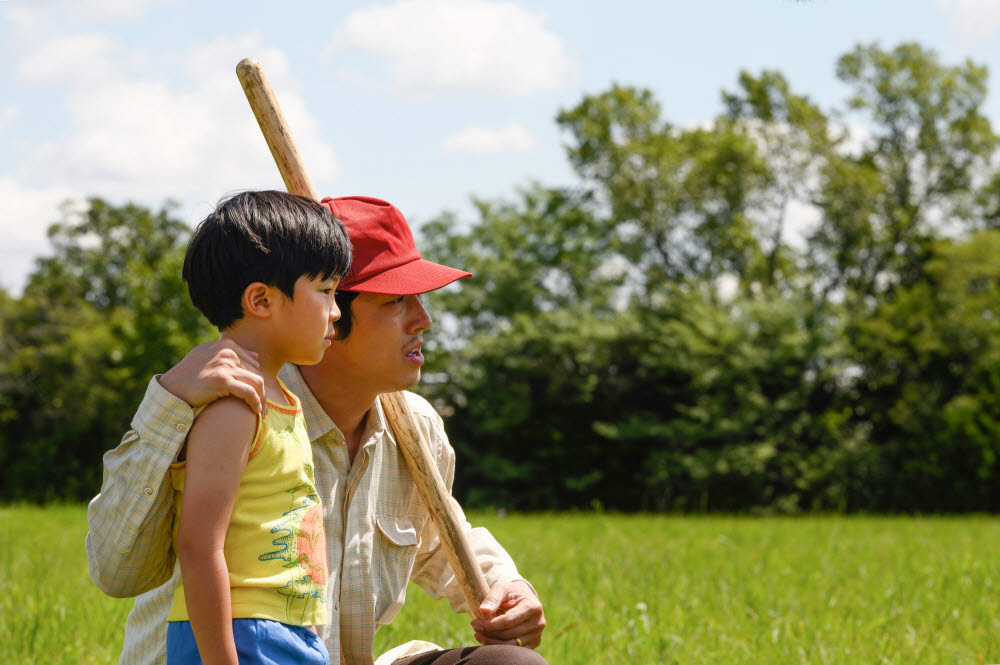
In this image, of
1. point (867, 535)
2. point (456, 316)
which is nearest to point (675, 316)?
point (456, 316)

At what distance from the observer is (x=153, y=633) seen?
7.02 feet

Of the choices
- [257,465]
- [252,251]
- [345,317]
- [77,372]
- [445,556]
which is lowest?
[445,556]

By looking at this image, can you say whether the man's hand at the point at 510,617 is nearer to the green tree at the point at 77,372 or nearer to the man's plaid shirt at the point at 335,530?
the man's plaid shirt at the point at 335,530

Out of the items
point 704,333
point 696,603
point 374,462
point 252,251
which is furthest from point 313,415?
point 704,333

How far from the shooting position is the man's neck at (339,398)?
2.59 meters

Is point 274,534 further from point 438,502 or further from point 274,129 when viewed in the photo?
point 274,129

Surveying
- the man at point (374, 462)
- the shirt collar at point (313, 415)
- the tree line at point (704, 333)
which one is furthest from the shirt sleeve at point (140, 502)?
the tree line at point (704, 333)

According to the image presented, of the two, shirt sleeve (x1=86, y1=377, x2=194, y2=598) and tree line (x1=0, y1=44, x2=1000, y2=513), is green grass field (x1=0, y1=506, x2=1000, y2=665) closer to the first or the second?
shirt sleeve (x1=86, y1=377, x2=194, y2=598)

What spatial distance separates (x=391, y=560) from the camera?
2.63 meters

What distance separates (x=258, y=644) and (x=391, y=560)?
0.84 meters

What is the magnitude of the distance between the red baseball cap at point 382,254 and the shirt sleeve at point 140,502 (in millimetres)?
751

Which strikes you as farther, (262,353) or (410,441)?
(410,441)

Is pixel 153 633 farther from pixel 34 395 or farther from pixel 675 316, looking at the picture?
pixel 34 395

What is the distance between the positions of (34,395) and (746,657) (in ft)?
90.0
